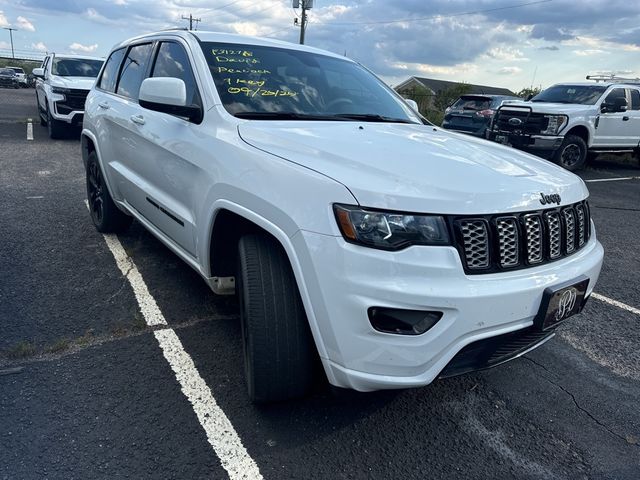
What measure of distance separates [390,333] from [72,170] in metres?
8.02

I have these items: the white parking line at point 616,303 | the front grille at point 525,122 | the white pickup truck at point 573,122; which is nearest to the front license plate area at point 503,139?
the white pickup truck at point 573,122

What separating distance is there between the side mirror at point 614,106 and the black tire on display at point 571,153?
98cm

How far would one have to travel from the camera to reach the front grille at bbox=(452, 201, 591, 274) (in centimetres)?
202

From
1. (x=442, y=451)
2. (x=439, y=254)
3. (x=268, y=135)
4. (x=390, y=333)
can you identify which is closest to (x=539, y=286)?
(x=439, y=254)

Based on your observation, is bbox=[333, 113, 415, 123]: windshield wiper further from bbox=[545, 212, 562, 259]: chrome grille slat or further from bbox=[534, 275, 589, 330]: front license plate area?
bbox=[534, 275, 589, 330]: front license plate area

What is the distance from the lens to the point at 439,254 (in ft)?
6.40

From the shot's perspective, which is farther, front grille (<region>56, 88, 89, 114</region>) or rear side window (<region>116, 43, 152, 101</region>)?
front grille (<region>56, 88, 89, 114</region>)

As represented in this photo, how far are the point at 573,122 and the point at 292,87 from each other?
946 centimetres

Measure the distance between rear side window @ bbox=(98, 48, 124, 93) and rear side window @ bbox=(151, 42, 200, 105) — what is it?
3.70 ft

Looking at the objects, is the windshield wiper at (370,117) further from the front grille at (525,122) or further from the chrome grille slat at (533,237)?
the front grille at (525,122)

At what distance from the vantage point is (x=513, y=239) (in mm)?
2131

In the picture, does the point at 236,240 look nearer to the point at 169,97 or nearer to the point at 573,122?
the point at 169,97

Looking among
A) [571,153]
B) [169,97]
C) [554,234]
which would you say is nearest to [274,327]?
[554,234]

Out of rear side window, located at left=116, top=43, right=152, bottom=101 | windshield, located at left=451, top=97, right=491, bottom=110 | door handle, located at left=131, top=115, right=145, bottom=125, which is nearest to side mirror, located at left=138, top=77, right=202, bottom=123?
door handle, located at left=131, top=115, right=145, bottom=125
